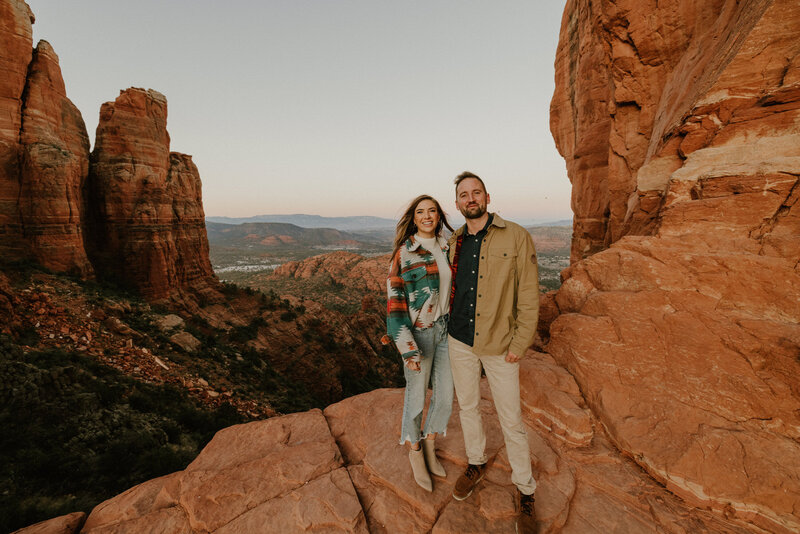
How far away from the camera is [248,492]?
9.46ft

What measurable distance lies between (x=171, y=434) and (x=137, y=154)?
18.6m

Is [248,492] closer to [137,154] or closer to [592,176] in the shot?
[592,176]

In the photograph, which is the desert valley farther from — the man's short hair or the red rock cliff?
the red rock cliff

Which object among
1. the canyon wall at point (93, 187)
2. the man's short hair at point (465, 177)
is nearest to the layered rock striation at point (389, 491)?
the man's short hair at point (465, 177)

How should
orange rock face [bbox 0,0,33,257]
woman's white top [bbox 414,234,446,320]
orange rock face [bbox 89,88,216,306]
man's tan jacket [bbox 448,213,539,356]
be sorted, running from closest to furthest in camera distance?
man's tan jacket [bbox 448,213,539,356] → woman's white top [bbox 414,234,446,320] → orange rock face [bbox 0,0,33,257] → orange rock face [bbox 89,88,216,306]

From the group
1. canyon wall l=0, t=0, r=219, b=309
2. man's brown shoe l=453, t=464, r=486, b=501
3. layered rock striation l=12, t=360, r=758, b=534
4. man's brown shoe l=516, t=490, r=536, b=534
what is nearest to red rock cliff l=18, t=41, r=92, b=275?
canyon wall l=0, t=0, r=219, b=309

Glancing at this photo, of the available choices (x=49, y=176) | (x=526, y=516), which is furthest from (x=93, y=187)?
(x=526, y=516)

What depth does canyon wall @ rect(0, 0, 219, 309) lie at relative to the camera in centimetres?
1260

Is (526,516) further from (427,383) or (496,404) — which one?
(427,383)

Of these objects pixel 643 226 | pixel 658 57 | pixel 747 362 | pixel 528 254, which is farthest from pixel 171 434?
pixel 658 57

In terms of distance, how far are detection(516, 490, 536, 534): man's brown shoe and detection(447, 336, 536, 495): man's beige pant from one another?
0.18ft

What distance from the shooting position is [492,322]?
2.47m

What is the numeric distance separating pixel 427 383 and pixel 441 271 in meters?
1.13

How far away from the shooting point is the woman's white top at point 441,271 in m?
2.69
